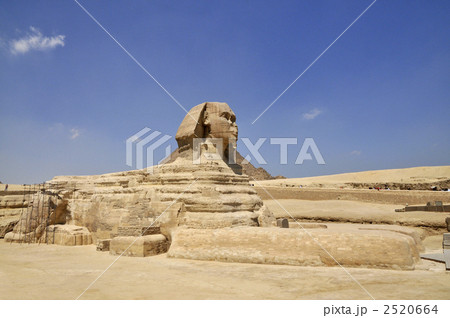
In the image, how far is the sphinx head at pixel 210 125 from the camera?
964 cm

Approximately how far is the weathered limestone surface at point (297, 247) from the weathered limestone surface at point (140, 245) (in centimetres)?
58

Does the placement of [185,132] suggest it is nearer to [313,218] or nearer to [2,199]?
[313,218]

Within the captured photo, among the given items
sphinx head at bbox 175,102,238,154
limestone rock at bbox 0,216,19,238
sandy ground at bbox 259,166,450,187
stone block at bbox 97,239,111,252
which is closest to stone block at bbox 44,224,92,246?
stone block at bbox 97,239,111,252

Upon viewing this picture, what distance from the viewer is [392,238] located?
19.1 ft

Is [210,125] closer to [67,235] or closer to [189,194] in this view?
[189,194]

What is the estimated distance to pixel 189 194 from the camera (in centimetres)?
840

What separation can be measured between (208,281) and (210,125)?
17.7ft

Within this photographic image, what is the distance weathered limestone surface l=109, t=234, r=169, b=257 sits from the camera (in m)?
7.82

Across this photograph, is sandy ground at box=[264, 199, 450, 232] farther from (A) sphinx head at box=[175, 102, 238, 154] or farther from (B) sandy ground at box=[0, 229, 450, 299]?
(A) sphinx head at box=[175, 102, 238, 154]

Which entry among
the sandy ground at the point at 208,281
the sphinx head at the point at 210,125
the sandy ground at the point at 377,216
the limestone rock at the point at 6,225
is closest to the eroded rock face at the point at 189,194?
the sphinx head at the point at 210,125

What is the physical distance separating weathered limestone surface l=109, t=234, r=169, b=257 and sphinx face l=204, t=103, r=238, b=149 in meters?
3.38
